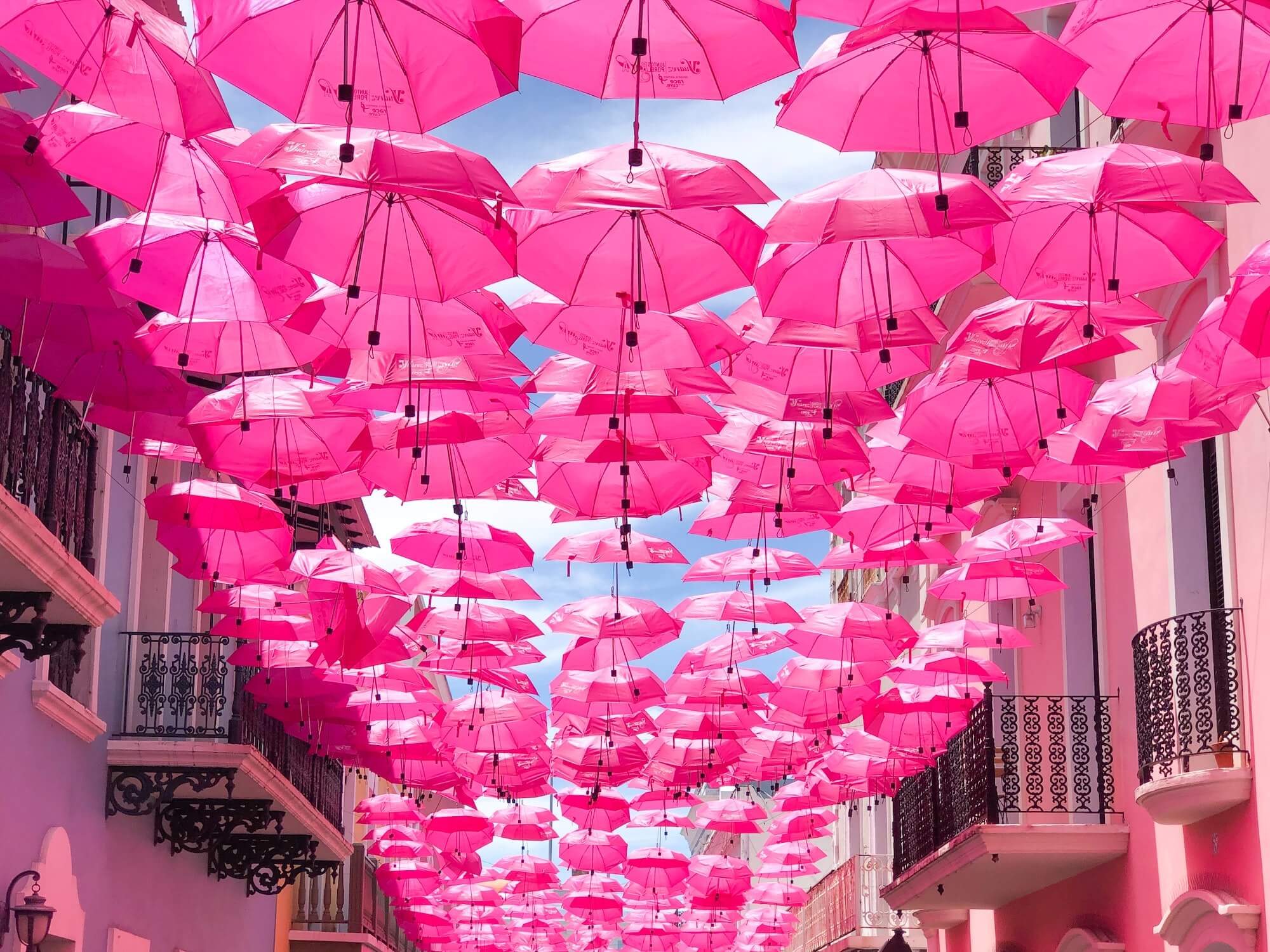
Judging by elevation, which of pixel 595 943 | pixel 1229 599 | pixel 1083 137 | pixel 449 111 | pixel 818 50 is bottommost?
pixel 595 943

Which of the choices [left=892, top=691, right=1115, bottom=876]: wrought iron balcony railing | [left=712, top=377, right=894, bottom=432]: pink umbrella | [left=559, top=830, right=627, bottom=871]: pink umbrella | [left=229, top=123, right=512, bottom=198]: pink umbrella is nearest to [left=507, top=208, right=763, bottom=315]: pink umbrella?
[left=229, top=123, right=512, bottom=198]: pink umbrella

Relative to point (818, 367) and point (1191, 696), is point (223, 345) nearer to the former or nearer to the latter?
point (818, 367)

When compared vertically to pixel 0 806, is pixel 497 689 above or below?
above

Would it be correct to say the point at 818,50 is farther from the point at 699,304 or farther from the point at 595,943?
the point at 595,943

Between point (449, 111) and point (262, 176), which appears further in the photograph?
point (262, 176)

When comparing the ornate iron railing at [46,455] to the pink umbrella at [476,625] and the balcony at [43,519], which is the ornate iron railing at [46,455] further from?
the pink umbrella at [476,625]

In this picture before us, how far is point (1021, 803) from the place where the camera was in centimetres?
1872

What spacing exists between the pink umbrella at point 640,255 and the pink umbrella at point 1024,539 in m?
5.37

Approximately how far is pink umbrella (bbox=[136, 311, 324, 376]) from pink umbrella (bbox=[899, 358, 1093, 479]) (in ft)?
12.7

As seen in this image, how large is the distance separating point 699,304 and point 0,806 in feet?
24.5

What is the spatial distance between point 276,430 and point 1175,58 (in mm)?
6455

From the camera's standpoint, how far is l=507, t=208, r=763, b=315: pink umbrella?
8570 mm

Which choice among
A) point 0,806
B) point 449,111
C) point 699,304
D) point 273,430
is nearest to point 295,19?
point 449,111

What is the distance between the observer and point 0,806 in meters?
13.3
